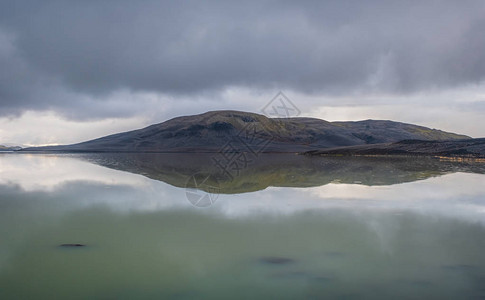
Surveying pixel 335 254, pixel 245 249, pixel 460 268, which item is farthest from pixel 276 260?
pixel 460 268

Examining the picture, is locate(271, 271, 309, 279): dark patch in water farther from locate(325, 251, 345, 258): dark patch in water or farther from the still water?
locate(325, 251, 345, 258): dark patch in water

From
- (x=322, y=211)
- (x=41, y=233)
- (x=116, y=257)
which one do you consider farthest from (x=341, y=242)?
(x=41, y=233)

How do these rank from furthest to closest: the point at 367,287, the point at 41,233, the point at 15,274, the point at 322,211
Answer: the point at 322,211, the point at 41,233, the point at 15,274, the point at 367,287

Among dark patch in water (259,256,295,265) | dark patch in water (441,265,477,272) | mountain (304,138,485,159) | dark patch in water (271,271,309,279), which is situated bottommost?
dark patch in water (441,265,477,272)

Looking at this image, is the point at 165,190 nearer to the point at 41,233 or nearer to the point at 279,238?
the point at 41,233

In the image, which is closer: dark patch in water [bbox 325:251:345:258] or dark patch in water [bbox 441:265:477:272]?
dark patch in water [bbox 441:265:477:272]

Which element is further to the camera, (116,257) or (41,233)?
(41,233)

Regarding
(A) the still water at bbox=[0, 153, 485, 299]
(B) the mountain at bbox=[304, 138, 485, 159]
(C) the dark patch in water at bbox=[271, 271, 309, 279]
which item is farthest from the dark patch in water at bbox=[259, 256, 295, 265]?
(B) the mountain at bbox=[304, 138, 485, 159]

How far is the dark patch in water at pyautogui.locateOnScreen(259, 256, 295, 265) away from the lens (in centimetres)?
661

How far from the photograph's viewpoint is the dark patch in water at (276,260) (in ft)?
21.7

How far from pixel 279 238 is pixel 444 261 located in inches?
127

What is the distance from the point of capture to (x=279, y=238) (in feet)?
26.6

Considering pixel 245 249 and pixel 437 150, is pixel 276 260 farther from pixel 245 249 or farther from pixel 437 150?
pixel 437 150

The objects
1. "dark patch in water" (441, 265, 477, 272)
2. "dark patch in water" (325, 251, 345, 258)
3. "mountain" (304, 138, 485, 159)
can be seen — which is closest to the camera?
"dark patch in water" (441, 265, 477, 272)
